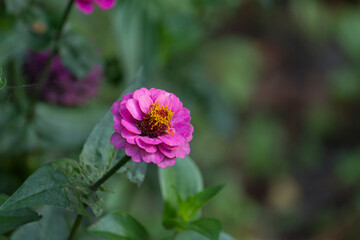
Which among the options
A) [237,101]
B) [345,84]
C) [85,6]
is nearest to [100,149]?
[85,6]

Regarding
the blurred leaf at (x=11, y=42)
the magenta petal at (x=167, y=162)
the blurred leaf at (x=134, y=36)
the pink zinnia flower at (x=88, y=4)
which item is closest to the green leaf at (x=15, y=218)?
the magenta petal at (x=167, y=162)

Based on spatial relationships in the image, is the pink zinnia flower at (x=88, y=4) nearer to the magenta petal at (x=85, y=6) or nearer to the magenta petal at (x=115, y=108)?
the magenta petal at (x=85, y=6)

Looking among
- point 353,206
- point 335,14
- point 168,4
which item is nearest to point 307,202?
point 353,206

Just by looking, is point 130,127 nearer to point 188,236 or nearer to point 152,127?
point 152,127

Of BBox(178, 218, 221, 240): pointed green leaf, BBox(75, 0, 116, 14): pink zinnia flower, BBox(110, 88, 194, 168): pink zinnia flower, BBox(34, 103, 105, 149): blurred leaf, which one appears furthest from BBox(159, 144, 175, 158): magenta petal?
BBox(34, 103, 105, 149): blurred leaf

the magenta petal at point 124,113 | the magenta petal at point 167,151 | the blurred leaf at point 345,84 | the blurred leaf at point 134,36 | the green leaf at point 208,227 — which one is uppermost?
the blurred leaf at point 345,84

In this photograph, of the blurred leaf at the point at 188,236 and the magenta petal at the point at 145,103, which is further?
the blurred leaf at the point at 188,236

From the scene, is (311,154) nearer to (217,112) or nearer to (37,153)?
(217,112)

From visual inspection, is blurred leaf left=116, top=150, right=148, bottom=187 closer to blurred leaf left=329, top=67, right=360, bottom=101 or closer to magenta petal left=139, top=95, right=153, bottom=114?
magenta petal left=139, top=95, right=153, bottom=114
